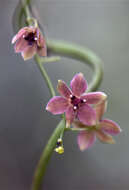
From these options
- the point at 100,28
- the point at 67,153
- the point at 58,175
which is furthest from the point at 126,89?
the point at 58,175

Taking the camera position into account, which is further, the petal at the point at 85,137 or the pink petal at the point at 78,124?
the petal at the point at 85,137

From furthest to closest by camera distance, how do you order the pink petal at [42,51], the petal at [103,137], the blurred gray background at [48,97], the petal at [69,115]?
the blurred gray background at [48,97] < the petal at [103,137] < the pink petal at [42,51] < the petal at [69,115]

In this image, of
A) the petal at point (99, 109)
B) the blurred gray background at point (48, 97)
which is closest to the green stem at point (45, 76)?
the petal at point (99, 109)

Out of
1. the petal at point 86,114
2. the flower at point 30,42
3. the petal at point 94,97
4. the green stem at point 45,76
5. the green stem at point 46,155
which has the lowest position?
the green stem at point 46,155

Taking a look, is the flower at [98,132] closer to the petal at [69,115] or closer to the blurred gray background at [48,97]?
the petal at [69,115]

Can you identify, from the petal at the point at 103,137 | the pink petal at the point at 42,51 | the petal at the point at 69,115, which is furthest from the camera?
the petal at the point at 103,137

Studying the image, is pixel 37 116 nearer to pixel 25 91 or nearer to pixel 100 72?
pixel 25 91

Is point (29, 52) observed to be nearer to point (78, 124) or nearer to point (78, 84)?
point (78, 84)
